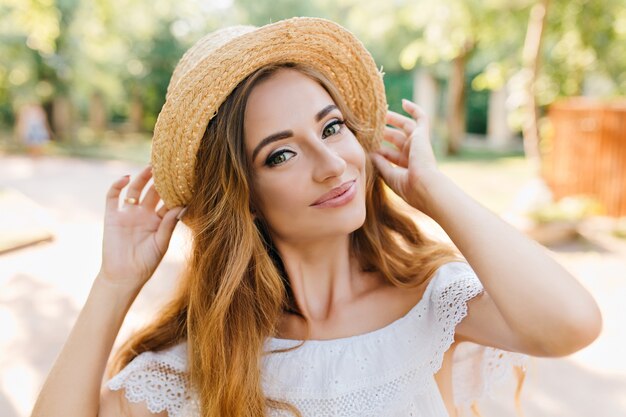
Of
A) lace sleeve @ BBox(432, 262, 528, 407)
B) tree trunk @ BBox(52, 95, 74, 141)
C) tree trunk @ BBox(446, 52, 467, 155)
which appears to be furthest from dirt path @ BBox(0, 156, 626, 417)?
tree trunk @ BBox(52, 95, 74, 141)

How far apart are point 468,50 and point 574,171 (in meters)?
7.53

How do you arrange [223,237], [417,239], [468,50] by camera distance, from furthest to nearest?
[468,50] → [417,239] → [223,237]

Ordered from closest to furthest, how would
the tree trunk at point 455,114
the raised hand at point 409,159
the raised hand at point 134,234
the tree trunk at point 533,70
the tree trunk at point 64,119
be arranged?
the raised hand at point 409,159, the raised hand at point 134,234, the tree trunk at point 533,70, the tree trunk at point 455,114, the tree trunk at point 64,119

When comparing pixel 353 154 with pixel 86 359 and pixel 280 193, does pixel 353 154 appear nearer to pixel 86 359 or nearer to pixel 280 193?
pixel 280 193

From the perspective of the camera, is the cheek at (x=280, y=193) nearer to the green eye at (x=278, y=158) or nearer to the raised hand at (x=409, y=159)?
the green eye at (x=278, y=158)

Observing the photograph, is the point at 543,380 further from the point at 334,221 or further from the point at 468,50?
the point at 468,50

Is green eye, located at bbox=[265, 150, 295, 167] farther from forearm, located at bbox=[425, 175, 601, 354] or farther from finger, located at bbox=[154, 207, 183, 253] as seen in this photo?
forearm, located at bbox=[425, 175, 601, 354]

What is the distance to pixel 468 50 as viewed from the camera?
595 inches

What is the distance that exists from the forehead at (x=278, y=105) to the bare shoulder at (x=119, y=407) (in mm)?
925

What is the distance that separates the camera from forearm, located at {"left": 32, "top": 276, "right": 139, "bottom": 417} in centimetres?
175

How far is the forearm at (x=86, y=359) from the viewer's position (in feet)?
5.74

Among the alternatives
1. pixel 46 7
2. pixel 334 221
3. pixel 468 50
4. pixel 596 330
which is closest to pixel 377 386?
pixel 334 221

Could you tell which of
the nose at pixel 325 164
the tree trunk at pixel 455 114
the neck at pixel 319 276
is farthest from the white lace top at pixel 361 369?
the tree trunk at pixel 455 114

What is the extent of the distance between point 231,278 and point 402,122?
34.0 inches
